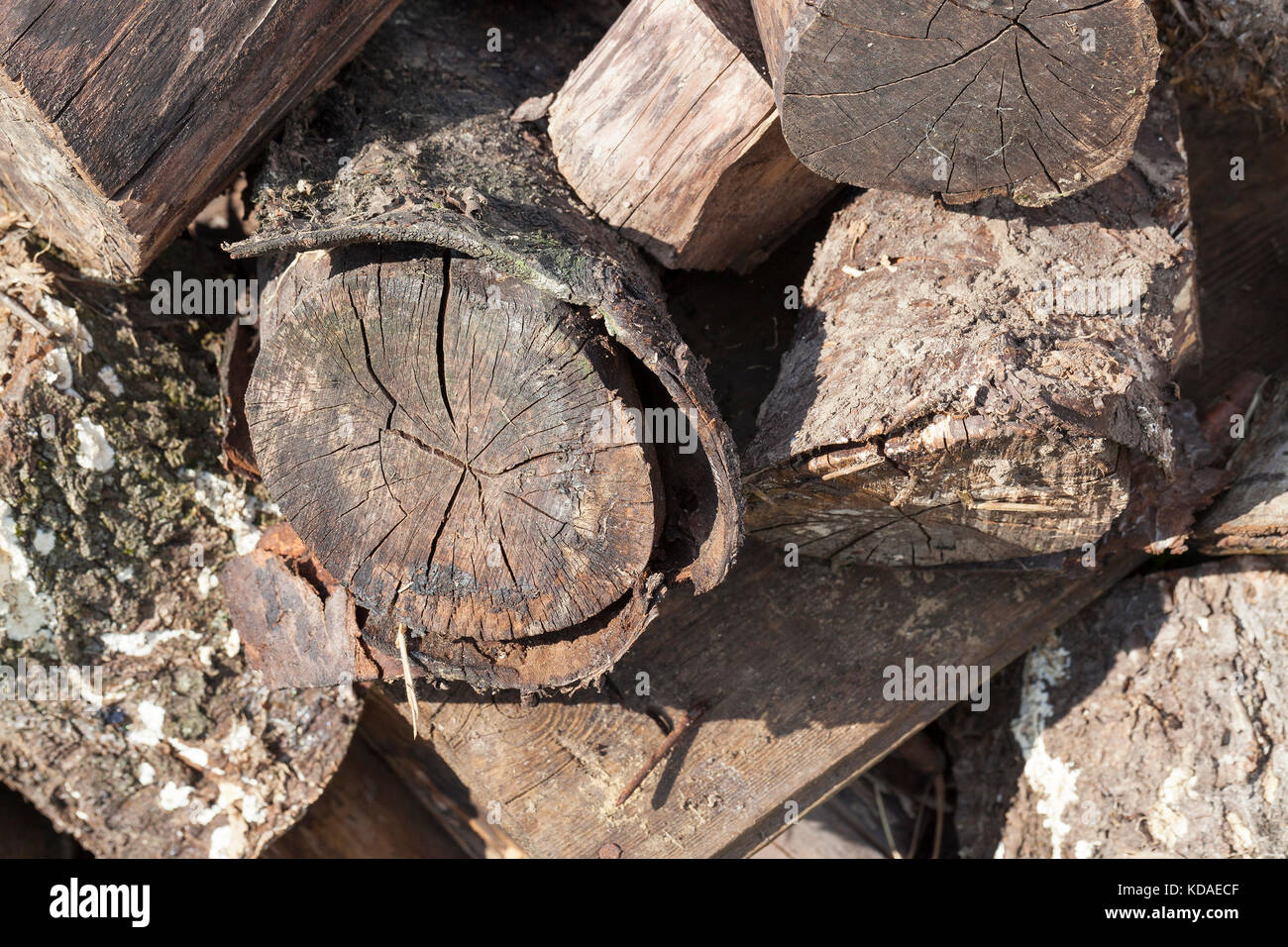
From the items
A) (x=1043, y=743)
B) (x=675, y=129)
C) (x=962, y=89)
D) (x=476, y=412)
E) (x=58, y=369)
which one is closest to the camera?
(x=962, y=89)

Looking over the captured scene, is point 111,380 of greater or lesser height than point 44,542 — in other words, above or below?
above

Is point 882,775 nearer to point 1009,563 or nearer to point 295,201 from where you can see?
point 1009,563

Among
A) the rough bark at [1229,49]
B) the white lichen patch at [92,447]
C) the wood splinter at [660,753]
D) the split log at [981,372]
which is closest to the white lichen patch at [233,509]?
the white lichen patch at [92,447]

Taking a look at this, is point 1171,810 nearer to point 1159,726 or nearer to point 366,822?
point 1159,726

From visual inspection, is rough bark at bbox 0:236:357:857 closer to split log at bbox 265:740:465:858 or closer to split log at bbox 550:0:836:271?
split log at bbox 265:740:465:858

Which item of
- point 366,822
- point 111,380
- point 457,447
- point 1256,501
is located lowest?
point 366,822

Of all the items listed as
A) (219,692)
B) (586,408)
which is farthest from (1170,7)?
(219,692)

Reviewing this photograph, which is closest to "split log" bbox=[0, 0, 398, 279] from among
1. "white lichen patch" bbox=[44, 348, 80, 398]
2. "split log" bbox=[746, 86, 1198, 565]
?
"white lichen patch" bbox=[44, 348, 80, 398]

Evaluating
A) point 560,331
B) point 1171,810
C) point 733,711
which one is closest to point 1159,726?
point 1171,810
